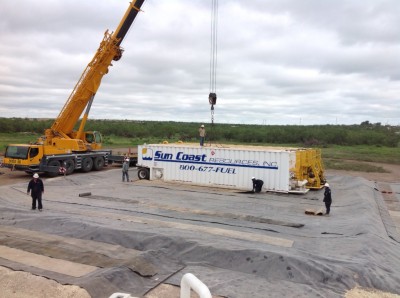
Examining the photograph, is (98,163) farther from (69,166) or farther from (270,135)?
(270,135)

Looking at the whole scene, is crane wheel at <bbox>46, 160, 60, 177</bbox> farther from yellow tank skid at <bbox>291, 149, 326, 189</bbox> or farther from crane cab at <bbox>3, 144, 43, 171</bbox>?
yellow tank skid at <bbox>291, 149, 326, 189</bbox>

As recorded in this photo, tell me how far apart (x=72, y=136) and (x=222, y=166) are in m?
11.5

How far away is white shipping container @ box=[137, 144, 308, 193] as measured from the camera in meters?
19.5

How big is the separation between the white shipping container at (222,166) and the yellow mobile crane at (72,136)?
4940 millimetres

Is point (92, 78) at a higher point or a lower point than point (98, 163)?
higher

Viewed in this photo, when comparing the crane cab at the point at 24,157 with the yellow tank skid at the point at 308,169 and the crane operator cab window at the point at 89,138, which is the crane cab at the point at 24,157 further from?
the yellow tank skid at the point at 308,169

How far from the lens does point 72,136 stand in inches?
1040

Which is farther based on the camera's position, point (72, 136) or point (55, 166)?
point (72, 136)

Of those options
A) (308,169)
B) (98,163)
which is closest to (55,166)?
(98,163)

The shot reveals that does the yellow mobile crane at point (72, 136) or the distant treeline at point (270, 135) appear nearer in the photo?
the yellow mobile crane at point (72, 136)

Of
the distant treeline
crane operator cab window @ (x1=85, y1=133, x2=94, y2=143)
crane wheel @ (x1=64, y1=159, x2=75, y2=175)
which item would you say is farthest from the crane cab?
the distant treeline

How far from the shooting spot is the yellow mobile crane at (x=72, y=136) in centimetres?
2333

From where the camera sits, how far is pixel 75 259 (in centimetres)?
923

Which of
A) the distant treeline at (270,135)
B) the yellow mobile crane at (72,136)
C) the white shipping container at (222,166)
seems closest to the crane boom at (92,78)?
the yellow mobile crane at (72,136)
